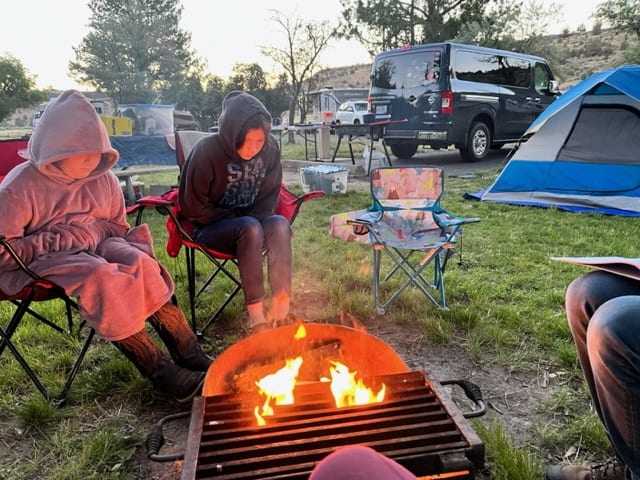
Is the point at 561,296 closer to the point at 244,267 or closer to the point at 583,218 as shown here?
the point at 244,267

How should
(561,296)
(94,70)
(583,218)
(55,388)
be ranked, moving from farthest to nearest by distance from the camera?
(94,70)
(583,218)
(561,296)
(55,388)

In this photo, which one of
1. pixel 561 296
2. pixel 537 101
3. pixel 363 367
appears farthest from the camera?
pixel 537 101

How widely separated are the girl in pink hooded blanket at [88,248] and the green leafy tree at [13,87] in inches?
871

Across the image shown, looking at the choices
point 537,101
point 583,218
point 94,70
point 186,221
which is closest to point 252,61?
point 94,70

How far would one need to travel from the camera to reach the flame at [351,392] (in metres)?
1.43

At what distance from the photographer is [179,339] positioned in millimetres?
1937

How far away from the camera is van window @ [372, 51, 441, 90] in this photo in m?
7.63

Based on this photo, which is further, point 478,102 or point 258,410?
point 478,102

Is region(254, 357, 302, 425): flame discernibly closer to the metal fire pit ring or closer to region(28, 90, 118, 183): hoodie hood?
the metal fire pit ring

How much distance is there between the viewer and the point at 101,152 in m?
1.89

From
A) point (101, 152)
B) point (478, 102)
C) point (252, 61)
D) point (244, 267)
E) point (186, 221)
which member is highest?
point (252, 61)

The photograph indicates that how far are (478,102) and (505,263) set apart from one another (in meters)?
5.45

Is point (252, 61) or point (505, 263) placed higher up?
point (252, 61)

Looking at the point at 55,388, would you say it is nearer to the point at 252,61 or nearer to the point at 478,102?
the point at 478,102
